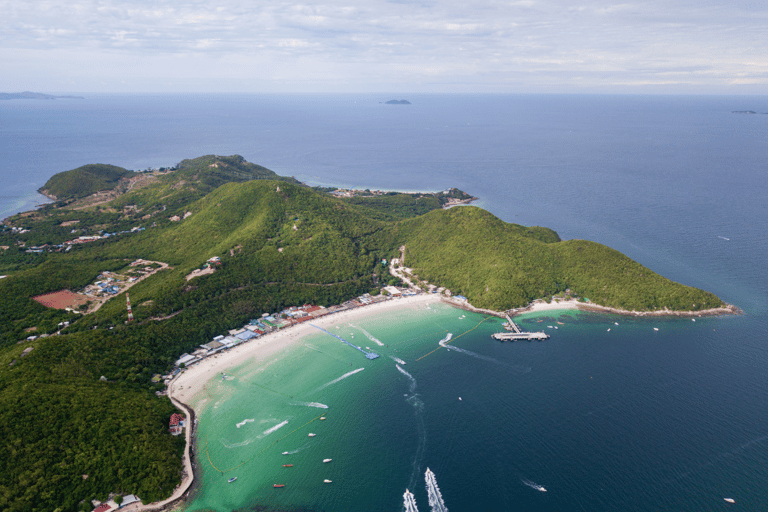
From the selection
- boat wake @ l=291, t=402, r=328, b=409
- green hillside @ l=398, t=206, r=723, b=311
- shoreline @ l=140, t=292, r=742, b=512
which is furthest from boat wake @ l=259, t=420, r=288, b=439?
green hillside @ l=398, t=206, r=723, b=311

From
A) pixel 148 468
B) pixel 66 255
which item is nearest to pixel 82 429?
pixel 148 468

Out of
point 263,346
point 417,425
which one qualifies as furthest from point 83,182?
point 417,425

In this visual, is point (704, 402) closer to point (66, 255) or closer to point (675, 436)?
point (675, 436)

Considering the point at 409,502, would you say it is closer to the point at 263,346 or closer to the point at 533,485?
the point at 533,485

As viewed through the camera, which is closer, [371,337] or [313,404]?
[313,404]

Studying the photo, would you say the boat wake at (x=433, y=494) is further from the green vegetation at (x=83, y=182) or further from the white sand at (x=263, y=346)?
the green vegetation at (x=83, y=182)

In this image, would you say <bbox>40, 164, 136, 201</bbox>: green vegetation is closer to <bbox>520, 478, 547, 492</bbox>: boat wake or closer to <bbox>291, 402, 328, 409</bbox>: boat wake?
<bbox>291, 402, 328, 409</bbox>: boat wake
